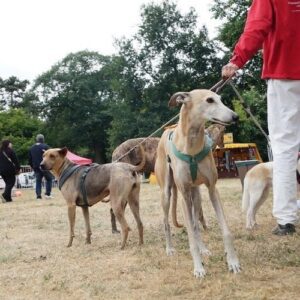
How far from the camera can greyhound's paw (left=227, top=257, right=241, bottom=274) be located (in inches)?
154

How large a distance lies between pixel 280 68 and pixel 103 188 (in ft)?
8.98

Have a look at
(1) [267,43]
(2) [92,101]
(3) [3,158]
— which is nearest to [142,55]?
(2) [92,101]

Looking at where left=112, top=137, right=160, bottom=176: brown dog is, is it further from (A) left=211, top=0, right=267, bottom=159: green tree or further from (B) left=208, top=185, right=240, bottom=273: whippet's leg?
(A) left=211, top=0, right=267, bottom=159: green tree

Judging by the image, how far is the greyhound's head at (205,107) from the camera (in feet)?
13.2

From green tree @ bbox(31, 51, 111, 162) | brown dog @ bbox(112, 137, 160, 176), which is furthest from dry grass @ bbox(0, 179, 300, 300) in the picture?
green tree @ bbox(31, 51, 111, 162)

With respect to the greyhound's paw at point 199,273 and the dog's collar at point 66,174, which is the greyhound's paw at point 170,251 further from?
the dog's collar at point 66,174

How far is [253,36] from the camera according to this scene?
4.25 m

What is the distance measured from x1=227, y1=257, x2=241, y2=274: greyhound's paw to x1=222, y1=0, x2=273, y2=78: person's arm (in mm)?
1515

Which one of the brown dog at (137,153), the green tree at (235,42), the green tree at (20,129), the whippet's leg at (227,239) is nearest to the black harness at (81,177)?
the brown dog at (137,153)

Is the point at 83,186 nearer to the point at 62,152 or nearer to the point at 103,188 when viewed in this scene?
the point at 103,188

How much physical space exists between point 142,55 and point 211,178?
3875 cm

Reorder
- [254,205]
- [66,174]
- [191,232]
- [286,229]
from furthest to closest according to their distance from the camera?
[66,174], [254,205], [286,229], [191,232]

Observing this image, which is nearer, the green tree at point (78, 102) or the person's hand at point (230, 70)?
the person's hand at point (230, 70)

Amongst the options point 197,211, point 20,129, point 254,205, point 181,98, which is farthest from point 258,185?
point 20,129
